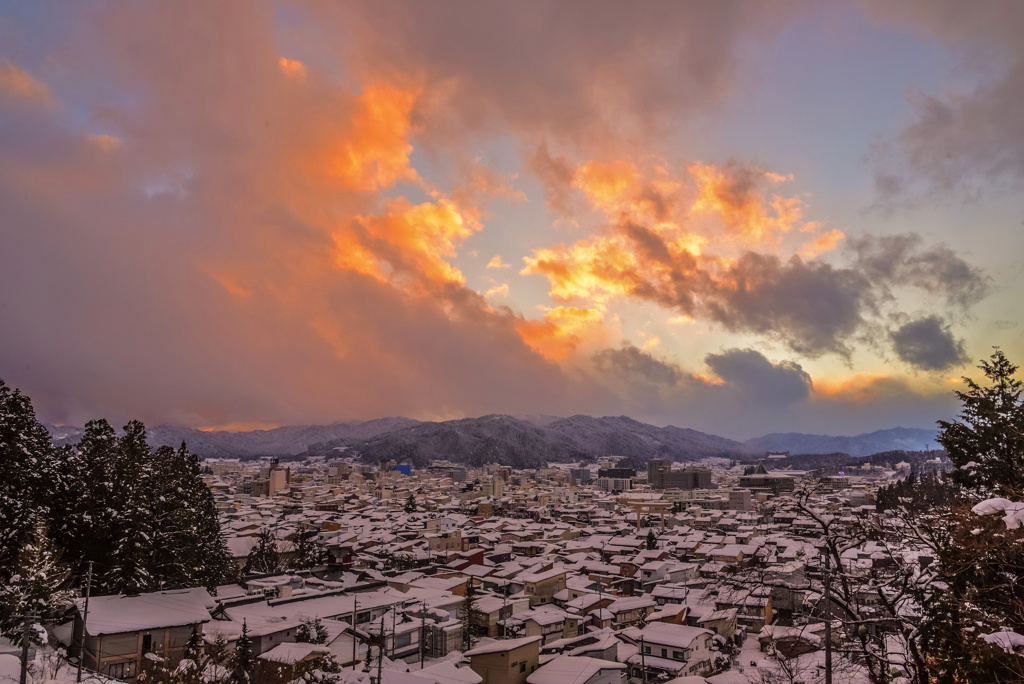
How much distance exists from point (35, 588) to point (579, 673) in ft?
51.0

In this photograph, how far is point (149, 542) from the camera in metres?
21.1

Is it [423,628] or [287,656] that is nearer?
[287,656]

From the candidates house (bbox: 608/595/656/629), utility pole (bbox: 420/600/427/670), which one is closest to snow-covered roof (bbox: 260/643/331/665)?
utility pole (bbox: 420/600/427/670)

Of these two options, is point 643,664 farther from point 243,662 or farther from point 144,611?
point 144,611

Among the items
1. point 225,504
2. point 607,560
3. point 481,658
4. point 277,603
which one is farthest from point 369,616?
point 225,504

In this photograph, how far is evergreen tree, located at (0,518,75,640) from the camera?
15.0 m

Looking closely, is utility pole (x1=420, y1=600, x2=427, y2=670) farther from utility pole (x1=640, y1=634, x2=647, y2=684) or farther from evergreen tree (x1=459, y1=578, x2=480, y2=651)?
utility pole (x1=640, y1=634, x2=647, y2=684)

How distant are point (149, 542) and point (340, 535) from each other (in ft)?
107

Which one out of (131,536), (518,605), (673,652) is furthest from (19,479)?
(673,652)

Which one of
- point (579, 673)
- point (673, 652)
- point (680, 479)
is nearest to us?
point (579, 673)

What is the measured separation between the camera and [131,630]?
53.4 ft

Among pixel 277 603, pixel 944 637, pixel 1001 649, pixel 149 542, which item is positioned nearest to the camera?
pixel 1001 649

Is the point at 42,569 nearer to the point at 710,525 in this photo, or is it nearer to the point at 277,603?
the point at 277,603

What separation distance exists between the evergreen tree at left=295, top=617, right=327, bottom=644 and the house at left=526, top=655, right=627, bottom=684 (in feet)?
23.8
